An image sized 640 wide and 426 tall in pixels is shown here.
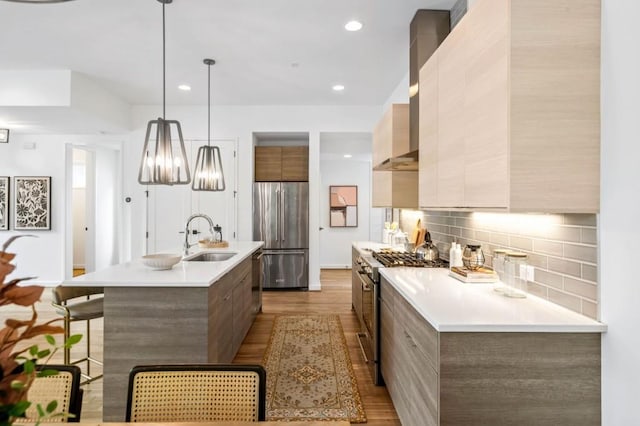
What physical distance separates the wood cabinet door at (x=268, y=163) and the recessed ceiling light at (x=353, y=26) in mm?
3008

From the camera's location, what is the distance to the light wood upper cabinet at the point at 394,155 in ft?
11.5

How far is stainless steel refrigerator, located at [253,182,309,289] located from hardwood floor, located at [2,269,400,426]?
27 cm

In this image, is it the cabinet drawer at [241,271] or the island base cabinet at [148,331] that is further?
the cabinet drawer at [241,271]

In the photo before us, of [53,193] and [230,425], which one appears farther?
[53,193]

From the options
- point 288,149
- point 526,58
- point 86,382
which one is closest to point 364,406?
point 86,382

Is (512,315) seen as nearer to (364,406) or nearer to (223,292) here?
(364,406)

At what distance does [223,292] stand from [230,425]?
1737 millimetres

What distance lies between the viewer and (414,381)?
1.78 metres

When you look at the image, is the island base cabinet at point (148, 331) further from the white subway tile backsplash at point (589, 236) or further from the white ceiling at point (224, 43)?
the white ceiling at point (224, 43)

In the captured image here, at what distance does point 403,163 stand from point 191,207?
3.81 metres

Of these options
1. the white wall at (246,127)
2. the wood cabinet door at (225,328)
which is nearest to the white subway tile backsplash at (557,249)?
the wood cabinet door at (225,328)

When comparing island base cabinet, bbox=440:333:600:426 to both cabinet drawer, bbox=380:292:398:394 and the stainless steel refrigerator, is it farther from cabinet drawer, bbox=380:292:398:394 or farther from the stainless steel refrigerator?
the stainless steel refrigerator

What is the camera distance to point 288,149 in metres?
6.10

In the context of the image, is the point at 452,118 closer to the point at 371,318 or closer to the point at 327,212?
the point at 371,318
